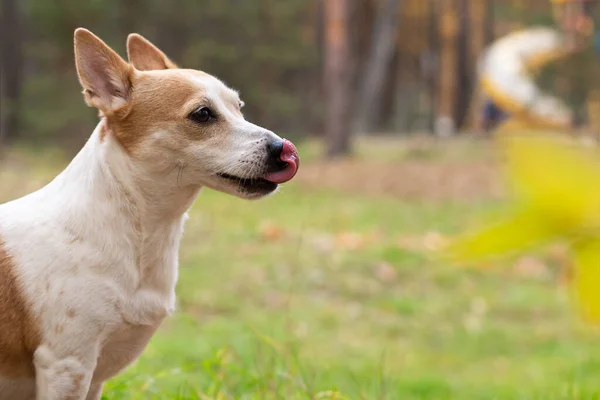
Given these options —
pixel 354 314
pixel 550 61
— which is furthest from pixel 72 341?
pixel 354 314

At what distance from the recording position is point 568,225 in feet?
1.16

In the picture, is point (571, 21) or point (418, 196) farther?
point (418, 196)

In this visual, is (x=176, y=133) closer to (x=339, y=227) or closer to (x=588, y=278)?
(x=588, y=278)

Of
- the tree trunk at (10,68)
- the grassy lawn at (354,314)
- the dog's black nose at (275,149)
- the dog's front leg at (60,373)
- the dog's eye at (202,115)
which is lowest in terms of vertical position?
the tree trunk at (10,68)

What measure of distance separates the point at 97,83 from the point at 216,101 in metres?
0.34

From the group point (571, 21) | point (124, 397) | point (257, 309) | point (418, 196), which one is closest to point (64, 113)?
point (418, 196)

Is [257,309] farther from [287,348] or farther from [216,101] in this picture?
[216,101]

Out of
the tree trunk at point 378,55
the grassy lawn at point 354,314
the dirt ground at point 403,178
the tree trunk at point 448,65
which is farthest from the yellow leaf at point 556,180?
the tree trunk at point 448,65

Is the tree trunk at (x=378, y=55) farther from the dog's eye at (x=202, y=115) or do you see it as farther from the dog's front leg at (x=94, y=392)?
the dog's front leg at (x=94, y=392)

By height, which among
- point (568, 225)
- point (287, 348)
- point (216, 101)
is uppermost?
point (568, 225)

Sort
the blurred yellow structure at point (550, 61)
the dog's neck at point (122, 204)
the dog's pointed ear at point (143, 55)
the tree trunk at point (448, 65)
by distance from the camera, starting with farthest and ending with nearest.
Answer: the tree trunk at point (448, 65), the dog's pointed ear at point (143, 55), the dog's neck at point (122, 204), the blurred yellow structure at point (550, 61)

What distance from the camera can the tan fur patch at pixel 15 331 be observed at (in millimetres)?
1920

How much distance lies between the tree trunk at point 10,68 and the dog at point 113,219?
17.7 m

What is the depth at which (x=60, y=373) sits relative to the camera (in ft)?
6.23
